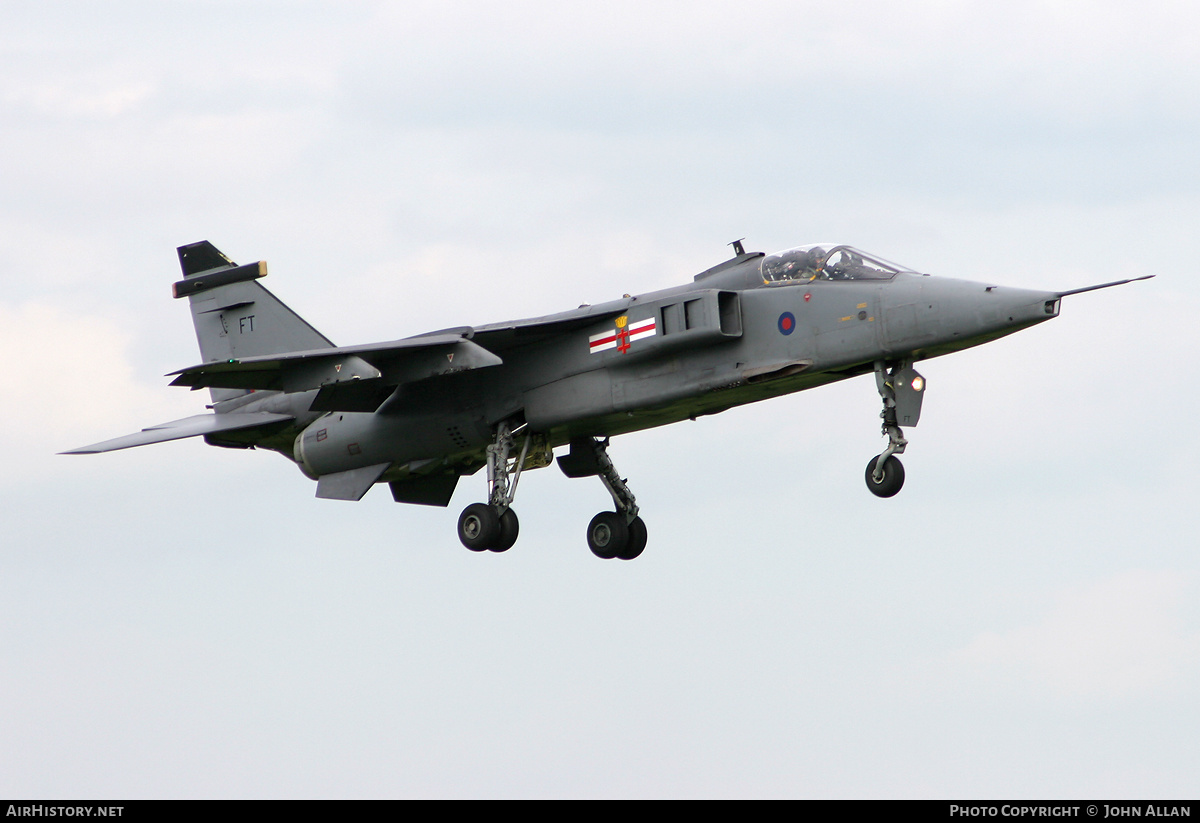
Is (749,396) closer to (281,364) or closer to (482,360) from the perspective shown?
(482,360)

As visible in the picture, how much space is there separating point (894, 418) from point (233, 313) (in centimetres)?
1292

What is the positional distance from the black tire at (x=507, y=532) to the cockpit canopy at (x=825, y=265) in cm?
559

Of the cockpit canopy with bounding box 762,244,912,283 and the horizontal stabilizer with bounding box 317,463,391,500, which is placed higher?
the cockpit canopy with bounding box 762,244,912,283

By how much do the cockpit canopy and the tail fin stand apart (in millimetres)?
9236

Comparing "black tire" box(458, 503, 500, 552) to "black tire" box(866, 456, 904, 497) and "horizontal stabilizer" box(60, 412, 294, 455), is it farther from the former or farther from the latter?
"black tire" box(866, 456, 904, 497)

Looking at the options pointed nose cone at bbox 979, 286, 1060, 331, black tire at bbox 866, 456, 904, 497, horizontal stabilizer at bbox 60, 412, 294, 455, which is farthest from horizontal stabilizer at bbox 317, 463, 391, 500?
pointed nose cone at bbox 979, 286, 1060, 331

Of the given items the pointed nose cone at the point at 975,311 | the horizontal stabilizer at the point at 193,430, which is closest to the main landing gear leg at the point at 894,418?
the pointed nose cone at the point at 975,311

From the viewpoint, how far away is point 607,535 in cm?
2905

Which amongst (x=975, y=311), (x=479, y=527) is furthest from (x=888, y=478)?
(x=479, y=527)

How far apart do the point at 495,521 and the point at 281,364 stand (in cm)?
405

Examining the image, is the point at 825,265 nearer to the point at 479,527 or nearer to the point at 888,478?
the point at 888,478

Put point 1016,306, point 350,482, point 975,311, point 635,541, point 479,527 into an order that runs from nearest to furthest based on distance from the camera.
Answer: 1. point 1016,306
2. point 975,311
3. point 479,527
4. point 350,482
5. point 635,541

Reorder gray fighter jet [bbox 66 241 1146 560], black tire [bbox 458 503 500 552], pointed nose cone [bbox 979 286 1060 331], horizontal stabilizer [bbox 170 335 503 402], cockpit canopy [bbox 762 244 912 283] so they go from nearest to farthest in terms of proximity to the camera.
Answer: pointed nose cone [bbox 979 286 1060 331] < gray fighter jet [bbox 66 241 1146 560] < cockpit canopy [bbox 762 244 912 283] < horizontal stabilizer [bbox 170 335 503 402] < black tire [bbox 458 503 500 552]

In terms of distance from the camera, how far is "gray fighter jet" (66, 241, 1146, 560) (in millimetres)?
23891
